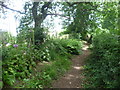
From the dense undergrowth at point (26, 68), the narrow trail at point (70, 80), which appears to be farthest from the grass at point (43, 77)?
the narrow trail at point (70, 80)

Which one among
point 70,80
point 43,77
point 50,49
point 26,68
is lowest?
point 70,80

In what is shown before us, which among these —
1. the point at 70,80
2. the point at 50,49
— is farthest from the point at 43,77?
the point at 50,49

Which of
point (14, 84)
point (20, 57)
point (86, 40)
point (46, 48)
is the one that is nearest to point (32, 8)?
point (46, 48)

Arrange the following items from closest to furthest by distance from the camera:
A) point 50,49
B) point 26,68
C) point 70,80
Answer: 1. point 26,68
2. point 70,80
3. point 50,49

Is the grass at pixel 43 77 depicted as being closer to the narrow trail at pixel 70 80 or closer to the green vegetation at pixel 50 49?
the green vegetation at pixel 50 49

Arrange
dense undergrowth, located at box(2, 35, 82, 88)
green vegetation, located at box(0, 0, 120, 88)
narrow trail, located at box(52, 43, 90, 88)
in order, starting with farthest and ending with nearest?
narrow trail, located at box(52, 43, 90, 88), green vegetation, located at box(0, 0, 120, 88), dense undergrowth, located at box(2, 35, 82, 88)

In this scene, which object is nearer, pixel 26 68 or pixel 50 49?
pixel 26 68

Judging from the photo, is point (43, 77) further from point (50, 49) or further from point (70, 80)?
point (50, 49)

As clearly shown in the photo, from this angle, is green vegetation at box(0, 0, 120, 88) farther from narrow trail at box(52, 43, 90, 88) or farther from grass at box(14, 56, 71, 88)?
narrow trail at box(52, 43, 90, 88)

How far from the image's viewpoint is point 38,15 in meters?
6.10

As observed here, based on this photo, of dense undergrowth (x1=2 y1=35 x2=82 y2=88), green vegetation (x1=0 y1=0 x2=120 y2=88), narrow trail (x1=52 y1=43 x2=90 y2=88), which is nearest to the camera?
dense undergrowth (x1=2 y1=35 x2=82 y2=88)

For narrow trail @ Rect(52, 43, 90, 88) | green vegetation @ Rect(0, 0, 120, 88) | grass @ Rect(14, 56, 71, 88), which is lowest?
narrow trail @ Rect(52, 43, 90, 88)

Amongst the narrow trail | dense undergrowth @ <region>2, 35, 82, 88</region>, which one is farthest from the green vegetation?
the narrow trail

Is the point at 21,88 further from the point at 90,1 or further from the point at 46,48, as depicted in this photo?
the point at 90,1
